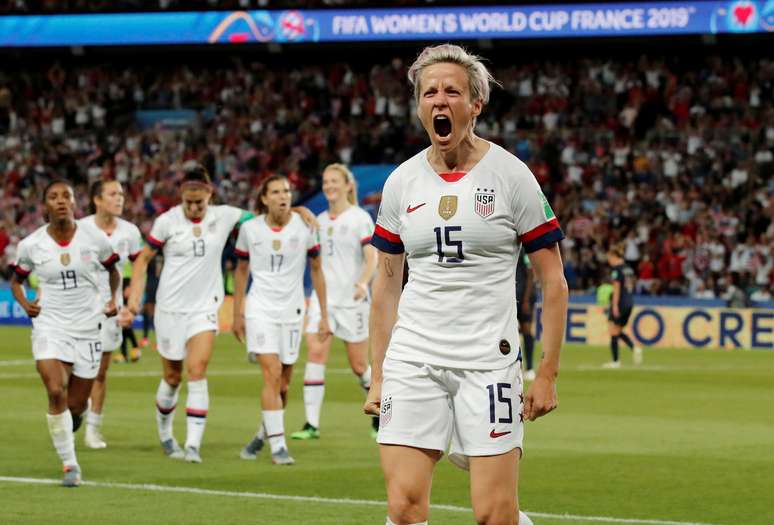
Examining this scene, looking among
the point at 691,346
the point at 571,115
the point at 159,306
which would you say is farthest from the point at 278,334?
the point at 571,115

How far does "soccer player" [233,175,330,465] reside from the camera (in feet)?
42.3

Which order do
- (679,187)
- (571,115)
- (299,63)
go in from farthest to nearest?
(299,63)
(571,115)
(679,187)

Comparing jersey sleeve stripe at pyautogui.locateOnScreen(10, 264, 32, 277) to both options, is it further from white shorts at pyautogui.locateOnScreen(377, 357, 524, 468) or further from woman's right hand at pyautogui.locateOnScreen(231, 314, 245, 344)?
white shorts at pyautogui.locateOnScreen(377, 357, 524, 468)

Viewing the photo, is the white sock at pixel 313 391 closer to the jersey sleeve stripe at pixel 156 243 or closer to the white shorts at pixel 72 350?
the jersey sleeve stripe at pixel 156 243

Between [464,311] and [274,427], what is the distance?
6.67 meters

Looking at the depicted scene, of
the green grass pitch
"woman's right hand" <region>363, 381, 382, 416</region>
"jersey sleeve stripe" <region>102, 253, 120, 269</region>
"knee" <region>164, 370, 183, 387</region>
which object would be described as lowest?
the green grass pitch

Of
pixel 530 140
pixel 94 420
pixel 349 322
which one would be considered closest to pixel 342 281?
pixel 349 322

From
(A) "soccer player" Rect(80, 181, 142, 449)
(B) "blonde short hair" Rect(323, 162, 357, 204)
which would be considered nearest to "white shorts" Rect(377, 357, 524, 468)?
(A) "soccer player" Rect(80, 181, 142, 449)

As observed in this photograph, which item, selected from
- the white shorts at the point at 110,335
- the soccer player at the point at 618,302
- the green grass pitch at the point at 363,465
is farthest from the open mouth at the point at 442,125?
the soccer player at the point at 618,302

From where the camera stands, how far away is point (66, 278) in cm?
1173

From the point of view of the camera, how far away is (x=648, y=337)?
29.5 metres

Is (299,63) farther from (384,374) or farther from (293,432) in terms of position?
(384,374)

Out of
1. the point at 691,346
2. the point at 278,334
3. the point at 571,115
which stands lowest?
the point at 691,346

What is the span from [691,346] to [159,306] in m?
17.9
